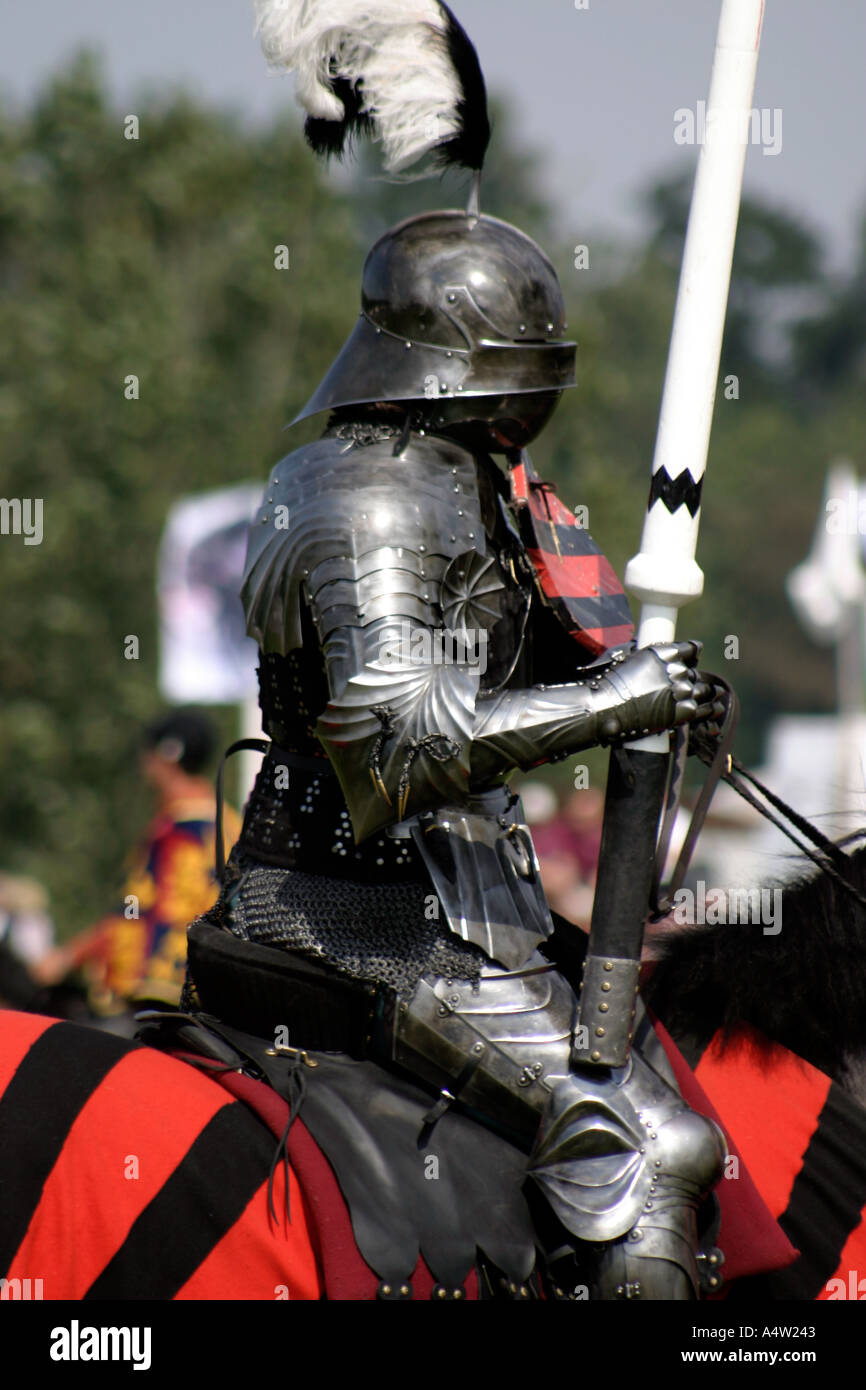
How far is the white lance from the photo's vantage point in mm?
2918

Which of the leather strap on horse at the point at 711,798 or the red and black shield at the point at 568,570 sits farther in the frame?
the red and black shield at the point at 568,570

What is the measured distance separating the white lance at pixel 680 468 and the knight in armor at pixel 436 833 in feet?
0.48

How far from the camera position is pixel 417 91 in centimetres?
319

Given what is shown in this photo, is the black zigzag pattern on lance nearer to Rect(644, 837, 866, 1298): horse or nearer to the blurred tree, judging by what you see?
Rect(644, 837, 866, 1298): horse

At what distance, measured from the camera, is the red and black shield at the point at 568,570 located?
10.8 ft

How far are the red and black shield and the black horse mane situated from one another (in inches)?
26.5

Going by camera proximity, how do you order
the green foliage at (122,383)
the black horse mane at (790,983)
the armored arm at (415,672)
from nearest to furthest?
1. the armored arm at (415,672)
2. the black horse mane at (790,983)
3. the green foliage at (122,383)

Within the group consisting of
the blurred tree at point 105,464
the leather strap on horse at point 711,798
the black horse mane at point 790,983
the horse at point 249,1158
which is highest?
the blurred tree at point 105,464

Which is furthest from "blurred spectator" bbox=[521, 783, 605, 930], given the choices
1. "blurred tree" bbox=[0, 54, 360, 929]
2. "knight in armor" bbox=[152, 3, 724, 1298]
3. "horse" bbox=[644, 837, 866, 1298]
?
"blurred tree" bbox=[0, 54, 360, 929]

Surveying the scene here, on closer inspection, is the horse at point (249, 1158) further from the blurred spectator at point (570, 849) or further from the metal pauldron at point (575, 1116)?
the blurred spectator at point (570, 849)

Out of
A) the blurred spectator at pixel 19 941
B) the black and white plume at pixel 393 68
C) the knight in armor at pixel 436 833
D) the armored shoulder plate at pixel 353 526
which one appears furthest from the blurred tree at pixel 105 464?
the armored shoulder plate at pixel 353 526

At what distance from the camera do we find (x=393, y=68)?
319 cm

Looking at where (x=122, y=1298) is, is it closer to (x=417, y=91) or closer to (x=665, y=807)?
(x=665, y=807)
